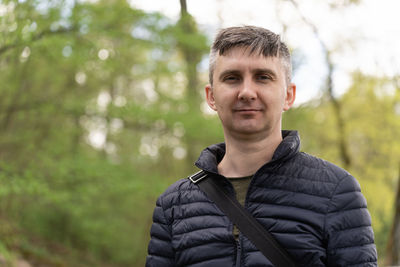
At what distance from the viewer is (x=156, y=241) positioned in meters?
2.02

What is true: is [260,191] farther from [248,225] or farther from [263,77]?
[263,77]

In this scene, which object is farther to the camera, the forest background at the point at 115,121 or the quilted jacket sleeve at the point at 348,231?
the forest background at the point at 115,121

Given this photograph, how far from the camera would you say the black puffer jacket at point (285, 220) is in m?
1.63

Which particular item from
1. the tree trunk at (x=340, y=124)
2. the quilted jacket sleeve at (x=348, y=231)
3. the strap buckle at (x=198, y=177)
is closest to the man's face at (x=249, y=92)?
the strap buckle at (x=198, y=177)

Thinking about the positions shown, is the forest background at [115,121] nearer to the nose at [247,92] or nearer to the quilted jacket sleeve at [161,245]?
the nose at [247,92]

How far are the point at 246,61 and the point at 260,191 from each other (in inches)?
21.6

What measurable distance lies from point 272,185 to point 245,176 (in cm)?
16

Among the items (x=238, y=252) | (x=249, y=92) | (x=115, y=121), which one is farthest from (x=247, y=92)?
(x=115, y=121)

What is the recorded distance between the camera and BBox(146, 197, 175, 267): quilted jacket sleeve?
1.97 metres

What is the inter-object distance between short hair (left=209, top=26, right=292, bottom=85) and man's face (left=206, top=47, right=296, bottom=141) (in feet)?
0.08

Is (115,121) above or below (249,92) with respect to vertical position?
above

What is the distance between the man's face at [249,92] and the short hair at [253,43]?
25mm

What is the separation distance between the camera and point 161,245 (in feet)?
6.54

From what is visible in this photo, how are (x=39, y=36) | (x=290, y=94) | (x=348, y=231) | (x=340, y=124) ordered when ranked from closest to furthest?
(x=348, y=231), (x=290, y=94), (x=39, y=36), (x=340, y=124)
